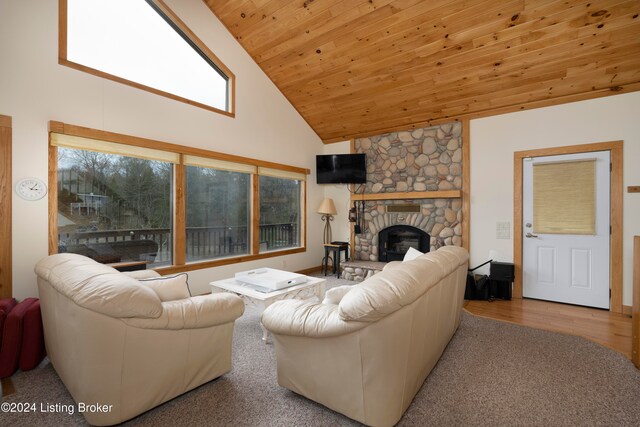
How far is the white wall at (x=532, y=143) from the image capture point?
11.7ft

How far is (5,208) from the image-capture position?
265 cm

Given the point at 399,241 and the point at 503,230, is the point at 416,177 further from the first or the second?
the point at 503,230

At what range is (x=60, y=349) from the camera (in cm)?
184

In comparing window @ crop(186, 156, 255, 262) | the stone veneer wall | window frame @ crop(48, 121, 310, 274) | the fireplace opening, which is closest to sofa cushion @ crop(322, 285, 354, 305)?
window frame @ crop(48, 121, 310, 274)

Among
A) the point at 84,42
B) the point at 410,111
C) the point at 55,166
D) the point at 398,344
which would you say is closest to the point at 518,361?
the point at 398,344

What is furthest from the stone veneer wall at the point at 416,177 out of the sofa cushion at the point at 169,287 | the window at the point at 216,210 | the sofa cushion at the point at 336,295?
the sofa cushion at the point at 169,287

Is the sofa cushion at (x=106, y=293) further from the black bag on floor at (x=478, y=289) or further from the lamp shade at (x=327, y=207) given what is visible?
the lamp shade at (x=327, y=207)

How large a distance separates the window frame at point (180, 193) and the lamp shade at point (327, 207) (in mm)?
342

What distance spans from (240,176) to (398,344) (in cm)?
377

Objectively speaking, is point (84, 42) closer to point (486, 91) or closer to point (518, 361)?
point (486, 91)

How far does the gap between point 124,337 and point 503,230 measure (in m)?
4.67

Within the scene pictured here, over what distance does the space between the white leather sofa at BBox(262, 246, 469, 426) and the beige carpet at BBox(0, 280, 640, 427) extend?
139mm

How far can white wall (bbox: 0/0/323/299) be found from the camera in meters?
2.72

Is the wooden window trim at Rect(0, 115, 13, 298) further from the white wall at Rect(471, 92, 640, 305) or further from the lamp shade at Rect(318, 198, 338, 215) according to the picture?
the white wall at Rect(471, 92, 640, 305)
